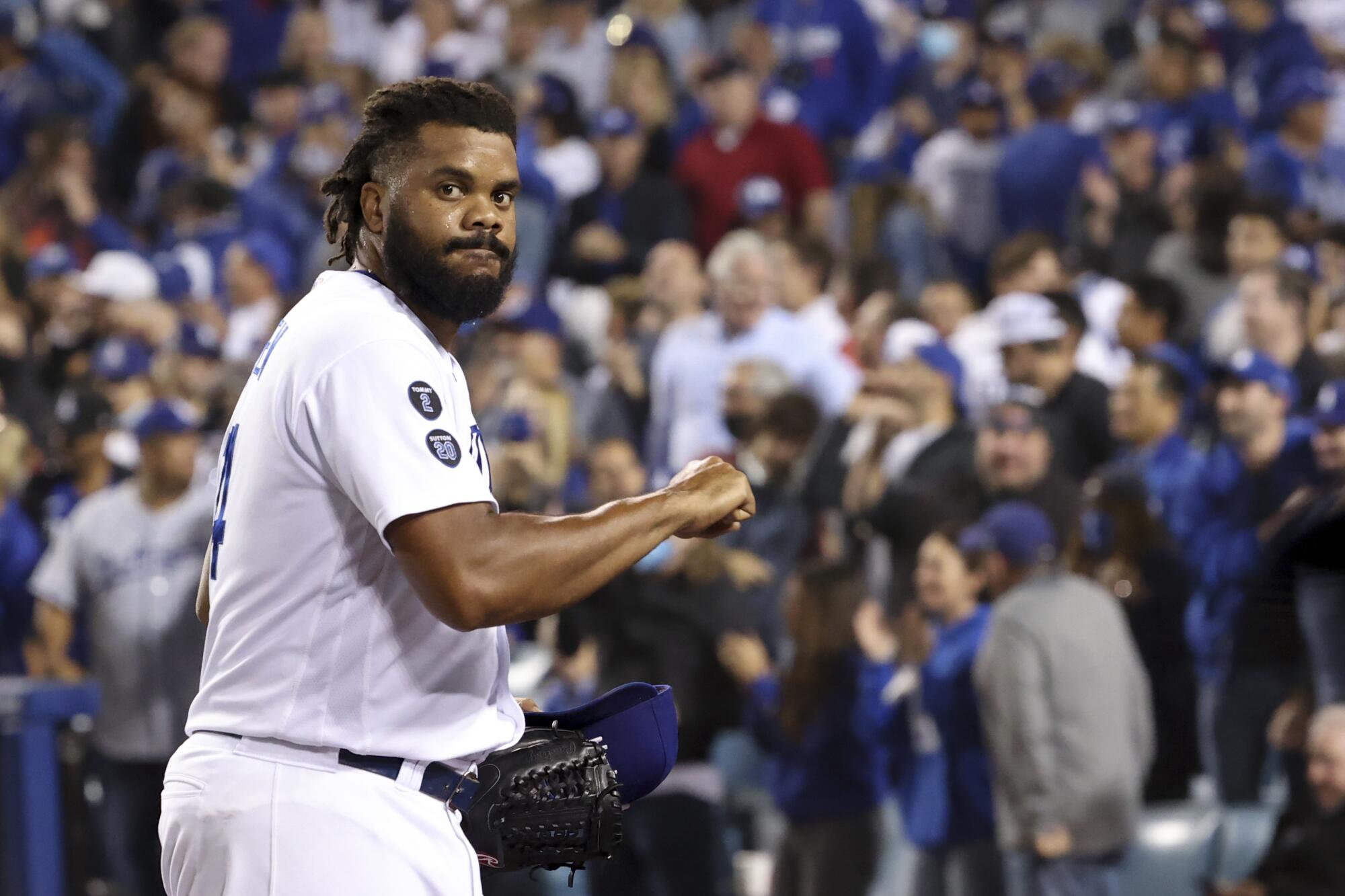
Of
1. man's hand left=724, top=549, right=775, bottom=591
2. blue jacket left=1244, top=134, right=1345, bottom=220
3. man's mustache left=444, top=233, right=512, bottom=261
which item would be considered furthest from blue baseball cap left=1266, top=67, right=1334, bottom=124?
man's mustache left=444, top=233, right=512, bottom=261

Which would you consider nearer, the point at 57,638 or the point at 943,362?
the point at 943,362

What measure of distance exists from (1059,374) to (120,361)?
4334 mm

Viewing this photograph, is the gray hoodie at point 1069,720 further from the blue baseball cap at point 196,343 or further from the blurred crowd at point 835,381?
the blue baseball cap at point 196,343

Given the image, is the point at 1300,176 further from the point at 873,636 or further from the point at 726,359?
the point at 873,636

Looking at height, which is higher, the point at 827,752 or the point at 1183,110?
the point at 1183,110

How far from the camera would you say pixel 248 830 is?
2.68 metres

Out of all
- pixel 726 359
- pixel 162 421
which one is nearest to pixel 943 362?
pixel 726 359

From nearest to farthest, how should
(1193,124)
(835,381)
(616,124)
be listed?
(835,381) → (1193,124) → (616,124)

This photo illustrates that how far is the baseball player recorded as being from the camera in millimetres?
2572

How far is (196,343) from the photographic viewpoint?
8.62m

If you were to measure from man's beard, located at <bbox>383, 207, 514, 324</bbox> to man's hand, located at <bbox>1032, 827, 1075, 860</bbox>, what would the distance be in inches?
145

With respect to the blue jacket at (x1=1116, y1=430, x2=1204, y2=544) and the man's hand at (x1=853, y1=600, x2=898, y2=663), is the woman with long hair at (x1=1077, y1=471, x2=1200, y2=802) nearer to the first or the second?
the blue jacket at (x1=1116, y1=430, x2=1204, y2=544)

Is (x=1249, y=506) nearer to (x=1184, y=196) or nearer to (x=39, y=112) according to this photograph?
(x=1184, y=196)

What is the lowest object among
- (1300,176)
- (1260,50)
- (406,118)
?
(406,118)
